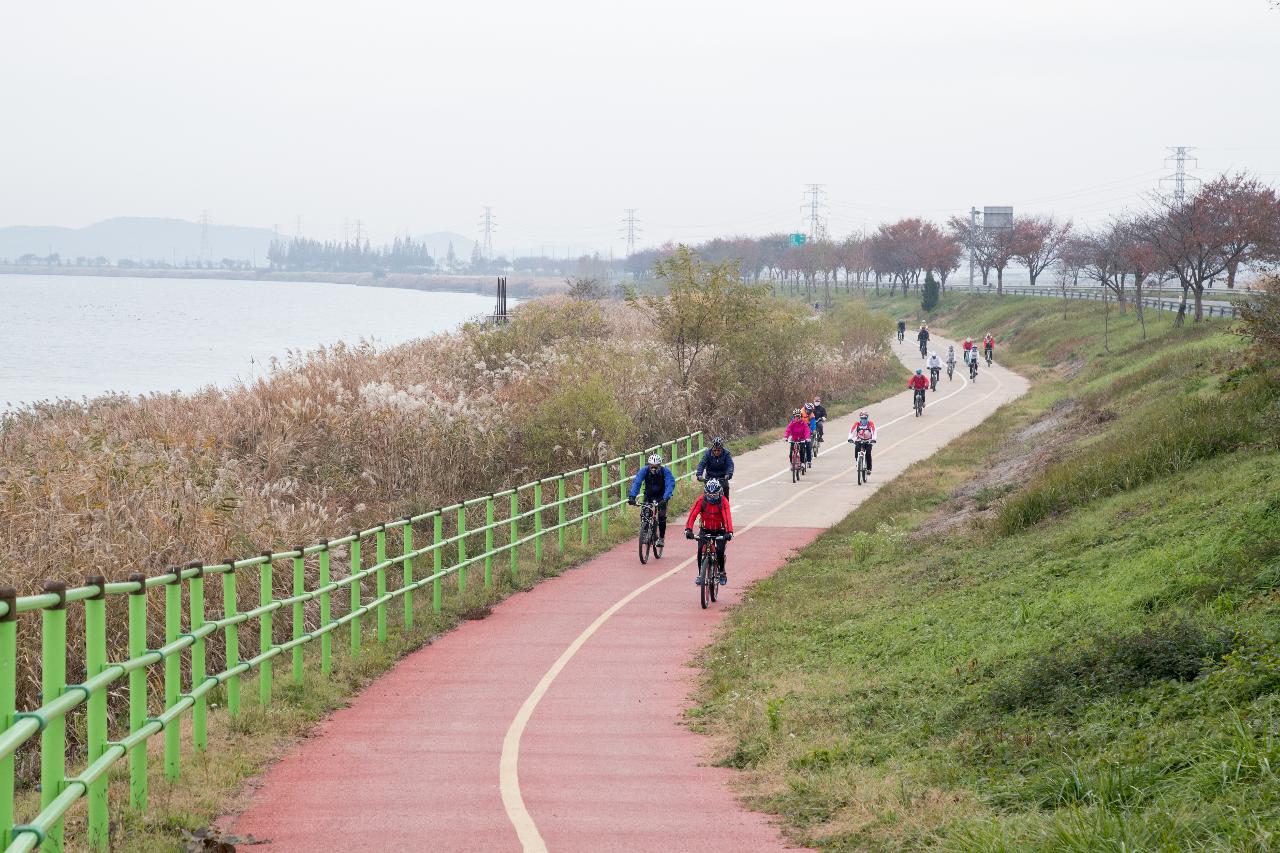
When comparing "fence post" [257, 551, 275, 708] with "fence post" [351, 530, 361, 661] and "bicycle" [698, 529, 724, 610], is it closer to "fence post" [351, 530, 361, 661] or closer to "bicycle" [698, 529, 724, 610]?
"fence post" [351, 530, 361, 661]

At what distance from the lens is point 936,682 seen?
37.1ft

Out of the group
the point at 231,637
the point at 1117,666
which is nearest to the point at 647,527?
the point at 231,637

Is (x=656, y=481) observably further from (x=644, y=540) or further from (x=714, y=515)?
(x=714, y=515)

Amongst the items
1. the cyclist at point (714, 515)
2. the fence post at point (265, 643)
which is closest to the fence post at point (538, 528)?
the cyclist at point (714, 515)

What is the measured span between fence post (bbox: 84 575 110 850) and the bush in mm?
6148

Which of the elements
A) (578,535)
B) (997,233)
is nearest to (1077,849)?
(578,535)

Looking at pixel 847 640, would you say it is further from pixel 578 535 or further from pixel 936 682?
pixel 578 535

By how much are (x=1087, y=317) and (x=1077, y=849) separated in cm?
6819

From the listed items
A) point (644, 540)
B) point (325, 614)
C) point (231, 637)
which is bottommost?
point (644, 540)

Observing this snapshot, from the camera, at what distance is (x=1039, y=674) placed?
9.91 metres

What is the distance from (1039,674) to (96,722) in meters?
6.50

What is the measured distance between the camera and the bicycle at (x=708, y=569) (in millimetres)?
17516

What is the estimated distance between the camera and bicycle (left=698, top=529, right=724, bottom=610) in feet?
57.5

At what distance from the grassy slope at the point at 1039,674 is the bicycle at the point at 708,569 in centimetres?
57
